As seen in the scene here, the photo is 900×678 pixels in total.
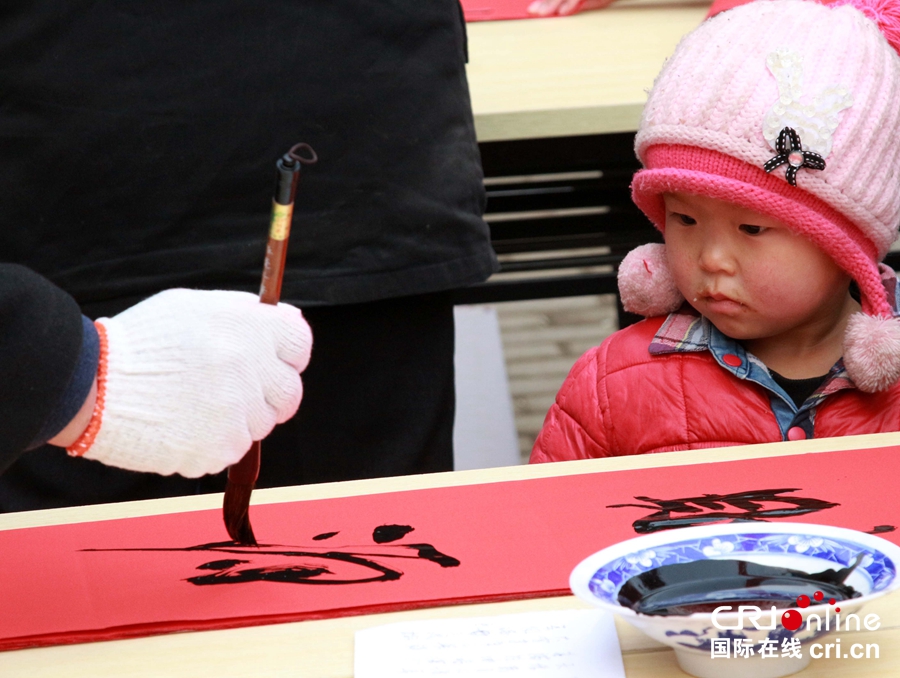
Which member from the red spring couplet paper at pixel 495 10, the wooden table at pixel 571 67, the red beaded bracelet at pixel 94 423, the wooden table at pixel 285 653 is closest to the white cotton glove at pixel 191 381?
the red beaded bracelet at pixel 94 423

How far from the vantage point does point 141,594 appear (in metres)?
0.74

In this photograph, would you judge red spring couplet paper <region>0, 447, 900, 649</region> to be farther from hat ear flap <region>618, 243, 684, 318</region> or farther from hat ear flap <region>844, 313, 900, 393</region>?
hat ear flap <region>618, 243, 684, 318</region>

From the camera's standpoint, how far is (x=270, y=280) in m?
0.72

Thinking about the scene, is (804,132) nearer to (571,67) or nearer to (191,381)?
(191,381)

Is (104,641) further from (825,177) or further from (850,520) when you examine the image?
(825,177)

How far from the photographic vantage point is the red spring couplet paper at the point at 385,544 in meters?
0.70

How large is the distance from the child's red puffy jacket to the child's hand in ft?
3.53

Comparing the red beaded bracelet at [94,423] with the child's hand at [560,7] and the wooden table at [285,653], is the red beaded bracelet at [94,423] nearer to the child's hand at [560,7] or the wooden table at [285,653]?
the wooden table at [285,653]

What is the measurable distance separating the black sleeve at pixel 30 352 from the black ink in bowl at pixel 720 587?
0.38 meters

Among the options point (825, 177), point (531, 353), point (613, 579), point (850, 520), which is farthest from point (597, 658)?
point (531, 353)

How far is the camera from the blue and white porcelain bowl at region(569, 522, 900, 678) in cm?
53

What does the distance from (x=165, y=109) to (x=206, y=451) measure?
1.78 ft

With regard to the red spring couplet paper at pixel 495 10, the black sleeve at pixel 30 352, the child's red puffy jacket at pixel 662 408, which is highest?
the red spring couplet paper at pixel 495 10

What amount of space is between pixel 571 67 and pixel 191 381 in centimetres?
116
